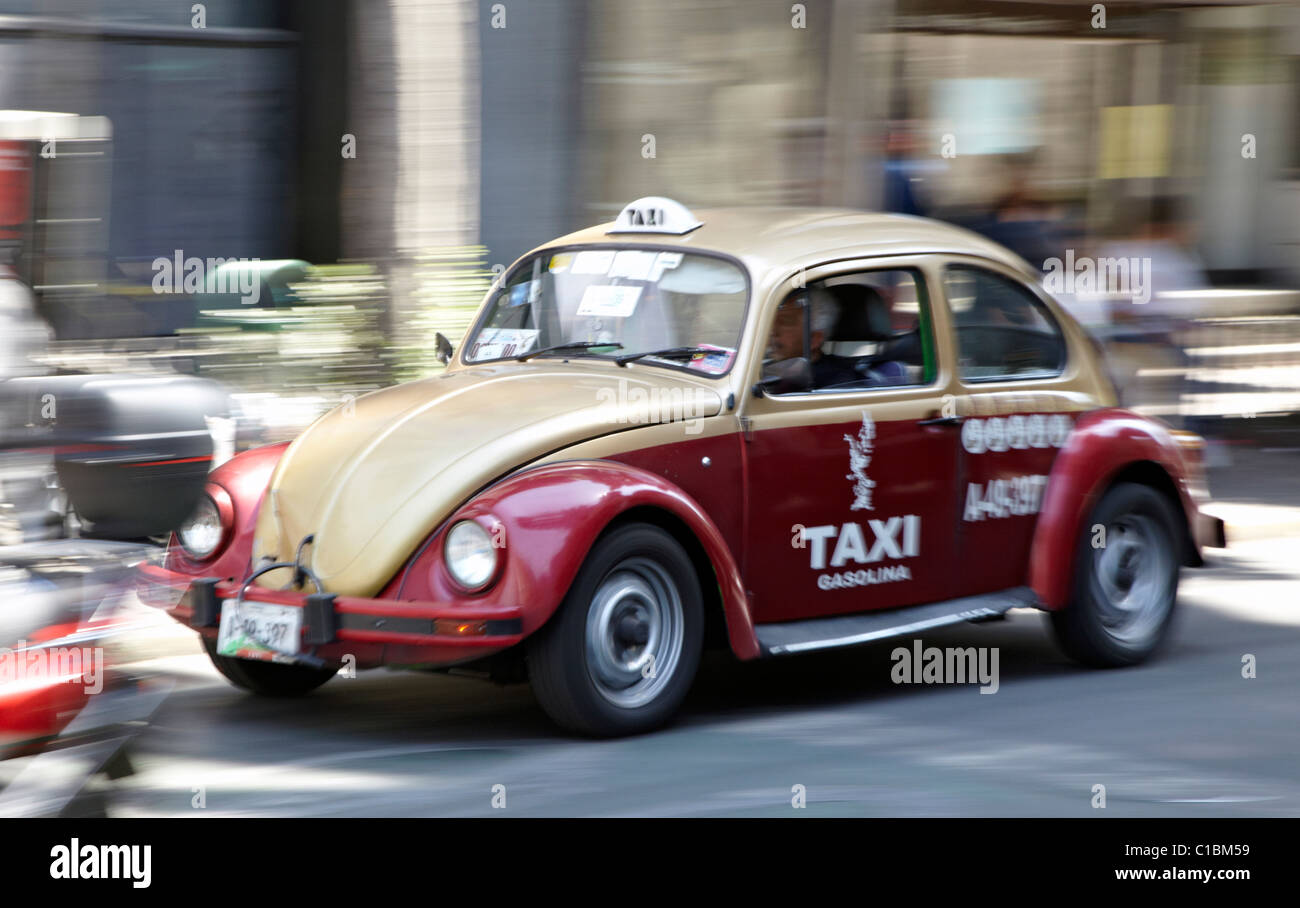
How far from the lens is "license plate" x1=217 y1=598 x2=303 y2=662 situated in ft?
18.4

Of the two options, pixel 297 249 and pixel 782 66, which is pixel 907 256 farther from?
pixel 297 249

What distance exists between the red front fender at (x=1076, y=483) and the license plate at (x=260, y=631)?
10.0 feet

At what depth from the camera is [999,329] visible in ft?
23.5

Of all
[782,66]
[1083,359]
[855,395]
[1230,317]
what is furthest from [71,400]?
[1230,317]

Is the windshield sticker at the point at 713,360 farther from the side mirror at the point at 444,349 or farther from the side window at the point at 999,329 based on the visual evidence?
the side mirror at the point at 444,349

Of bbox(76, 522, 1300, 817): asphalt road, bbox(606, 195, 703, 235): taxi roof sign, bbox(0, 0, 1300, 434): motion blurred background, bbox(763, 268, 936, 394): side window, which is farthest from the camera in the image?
bbox(0, 0, 1300, 434): motion blurred background

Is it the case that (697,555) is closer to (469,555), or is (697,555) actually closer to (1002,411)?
(469,555)

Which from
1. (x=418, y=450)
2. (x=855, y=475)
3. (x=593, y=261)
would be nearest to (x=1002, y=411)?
(x=855, y=475)

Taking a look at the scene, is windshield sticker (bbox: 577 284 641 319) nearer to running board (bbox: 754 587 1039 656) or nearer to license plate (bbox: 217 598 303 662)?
running board (bbox: 754 587 1039 656)

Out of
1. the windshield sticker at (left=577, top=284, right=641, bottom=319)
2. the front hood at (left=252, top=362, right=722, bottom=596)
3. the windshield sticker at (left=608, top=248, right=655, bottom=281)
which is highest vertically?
the windshield sticker at (left=608, top=248, right=655, bottom=281)

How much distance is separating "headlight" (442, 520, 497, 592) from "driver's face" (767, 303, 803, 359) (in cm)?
143

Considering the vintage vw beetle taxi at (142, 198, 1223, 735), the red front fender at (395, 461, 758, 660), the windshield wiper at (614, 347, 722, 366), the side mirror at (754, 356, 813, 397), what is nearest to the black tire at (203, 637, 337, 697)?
the vintage vw beetle taxi at (142, 198, 1223, 735)

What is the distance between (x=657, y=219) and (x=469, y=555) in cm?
189

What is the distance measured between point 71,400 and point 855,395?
297 cm
